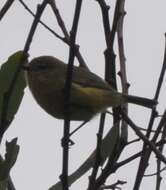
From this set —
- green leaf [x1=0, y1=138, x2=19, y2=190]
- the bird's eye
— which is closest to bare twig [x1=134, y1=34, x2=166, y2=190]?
green leaf [x1=0, y1=138, x2=19, y2=190]

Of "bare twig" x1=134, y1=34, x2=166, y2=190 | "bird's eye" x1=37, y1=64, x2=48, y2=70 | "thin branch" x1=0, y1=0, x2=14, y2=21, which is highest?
"thin branch" x1=0, y1=0, x2=14, y2=21

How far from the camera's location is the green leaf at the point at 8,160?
217cm

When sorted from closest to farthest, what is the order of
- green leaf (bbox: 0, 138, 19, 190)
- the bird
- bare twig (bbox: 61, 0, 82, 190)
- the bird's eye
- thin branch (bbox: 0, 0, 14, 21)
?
bare twig (bbox: 61, 0, 82, 190) < thin branch (bbox: 0, 0, 14, 21) < green leaf (bbox: 0, 138, 19, 190) < the bird < the bird's eye

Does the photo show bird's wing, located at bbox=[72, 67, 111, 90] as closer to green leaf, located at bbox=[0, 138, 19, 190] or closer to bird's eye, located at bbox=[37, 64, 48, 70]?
bird's eye, located at bbox=[37, 64, 48, 70]

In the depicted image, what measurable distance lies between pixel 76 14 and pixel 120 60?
3.93 ft

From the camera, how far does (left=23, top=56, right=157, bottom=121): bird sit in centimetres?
371

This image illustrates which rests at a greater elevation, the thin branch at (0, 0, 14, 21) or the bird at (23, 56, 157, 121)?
the thin branch at (0, 0, 14, 21)

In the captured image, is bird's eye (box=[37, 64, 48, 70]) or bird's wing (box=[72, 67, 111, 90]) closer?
bird's wing (box=[72, 67, 111, 90])

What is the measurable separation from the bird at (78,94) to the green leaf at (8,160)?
1383mm

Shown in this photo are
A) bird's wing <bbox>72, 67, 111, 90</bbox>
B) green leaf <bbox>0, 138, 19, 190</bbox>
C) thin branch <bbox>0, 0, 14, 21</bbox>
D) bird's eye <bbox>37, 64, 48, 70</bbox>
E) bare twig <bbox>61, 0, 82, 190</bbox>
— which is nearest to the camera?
bare twig <bbox>61, 0, 82, 190</bbox>

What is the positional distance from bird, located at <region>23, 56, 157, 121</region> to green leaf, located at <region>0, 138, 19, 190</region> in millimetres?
1383

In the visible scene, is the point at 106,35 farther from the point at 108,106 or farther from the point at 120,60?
the point at 108,106

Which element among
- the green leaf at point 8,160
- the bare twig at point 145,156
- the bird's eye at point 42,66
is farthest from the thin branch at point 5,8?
the bird's eye at point 42,66

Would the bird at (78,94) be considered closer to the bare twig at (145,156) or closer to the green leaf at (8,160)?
the bare twig at (145,156)
